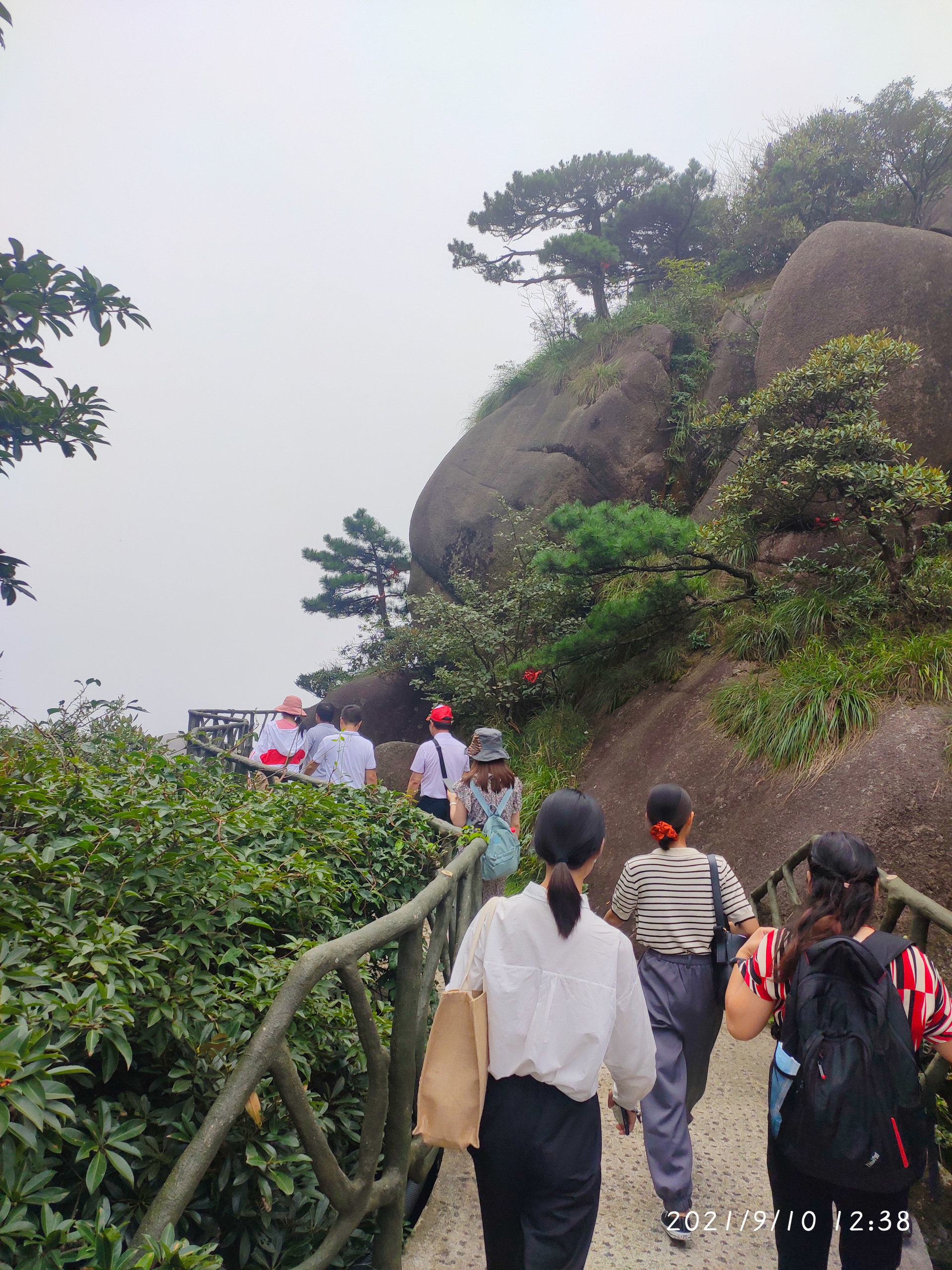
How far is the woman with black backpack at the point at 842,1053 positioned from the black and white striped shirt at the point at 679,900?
850 mm

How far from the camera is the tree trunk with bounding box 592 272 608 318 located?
580 inches

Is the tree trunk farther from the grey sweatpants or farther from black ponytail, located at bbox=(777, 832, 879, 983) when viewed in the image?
black ponytail, located at bbox=(777, 832, 879, 983)

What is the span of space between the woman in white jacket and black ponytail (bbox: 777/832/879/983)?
407 mm

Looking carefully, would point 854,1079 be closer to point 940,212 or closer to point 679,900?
point 679,900

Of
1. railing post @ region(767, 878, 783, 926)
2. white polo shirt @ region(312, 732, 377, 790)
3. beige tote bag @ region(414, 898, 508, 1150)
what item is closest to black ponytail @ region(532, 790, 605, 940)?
beige tote bag @ region(414, 898, 508, 1150)

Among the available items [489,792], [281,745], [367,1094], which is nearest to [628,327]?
[281,745]

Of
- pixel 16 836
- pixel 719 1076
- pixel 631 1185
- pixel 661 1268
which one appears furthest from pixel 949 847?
pixel 16 836

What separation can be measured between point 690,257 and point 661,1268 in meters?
16.5

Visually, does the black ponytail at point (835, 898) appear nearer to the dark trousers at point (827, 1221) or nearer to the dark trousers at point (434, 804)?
the dark trousers at point (827, 1221)

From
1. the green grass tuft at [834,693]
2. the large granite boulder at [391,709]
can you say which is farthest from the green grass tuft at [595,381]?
the green grass tuft at [834,693]

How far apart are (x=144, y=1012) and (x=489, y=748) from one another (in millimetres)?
3309

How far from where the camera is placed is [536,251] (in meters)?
15.7

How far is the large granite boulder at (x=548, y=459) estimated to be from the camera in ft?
39.4

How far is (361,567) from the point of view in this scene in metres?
16.4
